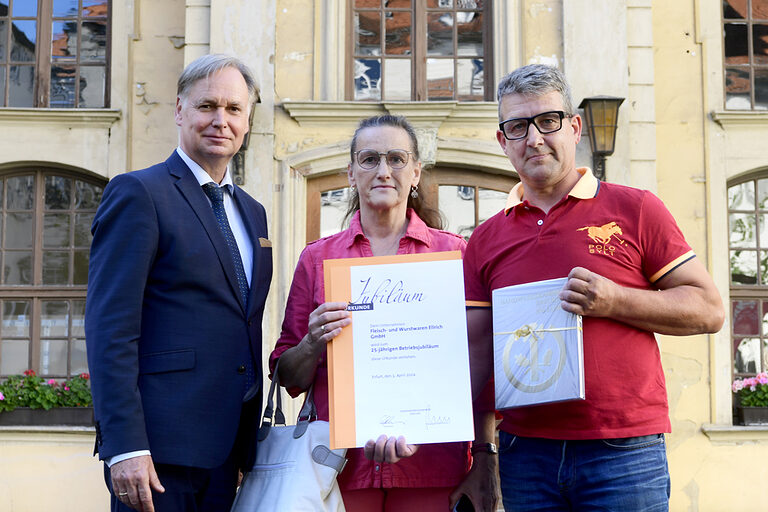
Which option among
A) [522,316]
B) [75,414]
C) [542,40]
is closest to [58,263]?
[75,414]

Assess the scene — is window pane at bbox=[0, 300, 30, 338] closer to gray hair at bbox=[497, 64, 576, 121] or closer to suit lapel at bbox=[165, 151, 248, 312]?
suit lapel at bbox=[165, 151, 248, 312]

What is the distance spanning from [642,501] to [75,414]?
19.5ft

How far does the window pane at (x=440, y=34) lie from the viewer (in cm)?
732

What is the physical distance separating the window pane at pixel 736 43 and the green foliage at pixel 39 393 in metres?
6.47

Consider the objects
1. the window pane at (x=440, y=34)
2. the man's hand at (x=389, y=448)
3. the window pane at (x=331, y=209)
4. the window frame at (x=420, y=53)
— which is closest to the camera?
the man's hand at (x=389, y=448)

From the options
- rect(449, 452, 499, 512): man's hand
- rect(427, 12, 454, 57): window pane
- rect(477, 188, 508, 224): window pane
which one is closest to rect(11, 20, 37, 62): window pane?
rect(427, 12, 454, 57): window pane

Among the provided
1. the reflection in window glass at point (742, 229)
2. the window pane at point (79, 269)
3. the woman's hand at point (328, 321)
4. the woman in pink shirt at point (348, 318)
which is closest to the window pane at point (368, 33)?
the window pane at point (79, 269)

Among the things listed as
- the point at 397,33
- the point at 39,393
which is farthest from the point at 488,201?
the point at 39,393

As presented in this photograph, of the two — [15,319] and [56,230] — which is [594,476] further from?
[15,319]

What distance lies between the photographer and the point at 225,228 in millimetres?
2721

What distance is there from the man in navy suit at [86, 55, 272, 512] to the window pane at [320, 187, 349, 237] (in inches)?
167

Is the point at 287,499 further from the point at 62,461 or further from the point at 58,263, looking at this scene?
the point at 58,263

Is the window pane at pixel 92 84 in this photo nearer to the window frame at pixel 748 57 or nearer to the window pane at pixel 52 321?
the window pane at pixel 52 321

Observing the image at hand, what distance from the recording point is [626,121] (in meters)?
6.79
